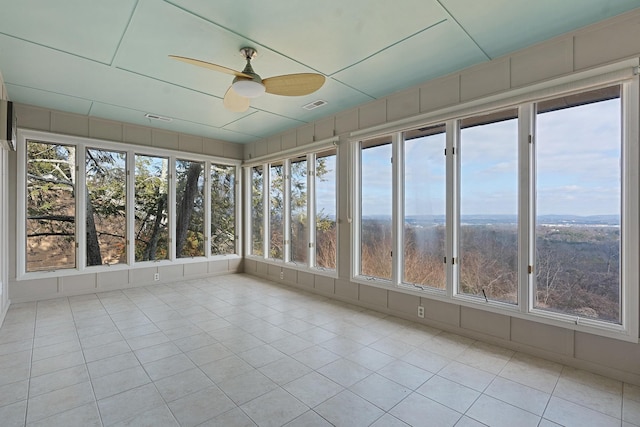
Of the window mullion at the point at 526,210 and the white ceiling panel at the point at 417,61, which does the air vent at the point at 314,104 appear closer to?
the white ceiling panel at the point at 417,61

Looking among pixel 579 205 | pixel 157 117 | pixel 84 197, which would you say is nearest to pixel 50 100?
pixel 157 117

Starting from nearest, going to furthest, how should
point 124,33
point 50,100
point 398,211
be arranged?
point 124,33, point 398,211, point 50,100

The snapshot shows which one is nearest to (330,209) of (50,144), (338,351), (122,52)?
(338,351)

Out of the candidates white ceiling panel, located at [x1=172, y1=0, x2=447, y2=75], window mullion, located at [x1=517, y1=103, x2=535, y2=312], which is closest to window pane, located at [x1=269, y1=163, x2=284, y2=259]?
white ceiling panel, located at [x1=172, y1=0, x2=447, y2=75]

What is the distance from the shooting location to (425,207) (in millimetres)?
3699

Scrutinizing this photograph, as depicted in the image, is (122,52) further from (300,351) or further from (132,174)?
(300,351)

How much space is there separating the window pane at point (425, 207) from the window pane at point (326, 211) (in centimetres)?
125

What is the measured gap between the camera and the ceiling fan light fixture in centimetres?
265

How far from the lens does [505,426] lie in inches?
74.1

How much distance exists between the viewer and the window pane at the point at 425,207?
11.6ft

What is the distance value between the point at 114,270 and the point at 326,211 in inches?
147

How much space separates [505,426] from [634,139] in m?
2.34

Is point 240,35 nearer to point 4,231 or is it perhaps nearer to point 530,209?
point 530,209

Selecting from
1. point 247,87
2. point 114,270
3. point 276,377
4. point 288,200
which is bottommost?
point 276,377
